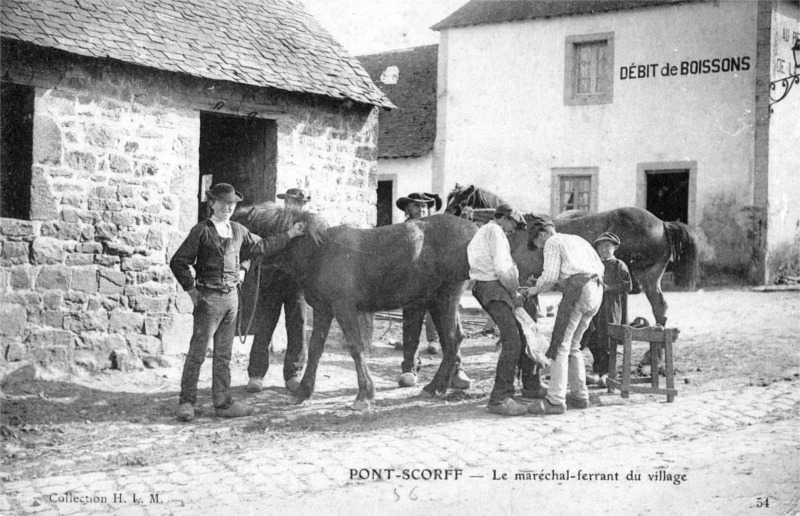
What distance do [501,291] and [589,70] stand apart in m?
13.9

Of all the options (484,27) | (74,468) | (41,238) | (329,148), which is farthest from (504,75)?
(74,468)

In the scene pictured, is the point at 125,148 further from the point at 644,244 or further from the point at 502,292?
the point at 644,244

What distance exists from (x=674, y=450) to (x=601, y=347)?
2.33 m

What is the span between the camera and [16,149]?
8.23 metres

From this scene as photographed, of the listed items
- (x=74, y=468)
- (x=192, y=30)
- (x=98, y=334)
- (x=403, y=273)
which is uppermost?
(x=192, y=30)

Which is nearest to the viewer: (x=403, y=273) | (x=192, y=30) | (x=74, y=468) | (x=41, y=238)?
(x=74, y=468)

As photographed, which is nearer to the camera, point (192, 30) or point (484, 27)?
point (192, 30)

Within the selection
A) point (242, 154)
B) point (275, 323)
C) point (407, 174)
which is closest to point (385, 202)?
point (407, 174)

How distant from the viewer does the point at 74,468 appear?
5457mm

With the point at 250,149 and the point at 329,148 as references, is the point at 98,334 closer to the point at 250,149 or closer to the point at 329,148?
the point at 250,149

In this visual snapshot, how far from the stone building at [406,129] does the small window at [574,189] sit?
3.66 m

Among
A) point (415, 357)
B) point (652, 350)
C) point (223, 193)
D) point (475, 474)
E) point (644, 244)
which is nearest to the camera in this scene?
point (475, 474)

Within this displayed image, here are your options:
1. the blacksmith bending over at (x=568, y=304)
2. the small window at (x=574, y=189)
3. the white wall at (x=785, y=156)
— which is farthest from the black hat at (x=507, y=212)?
the small window at (x=574, y=189)

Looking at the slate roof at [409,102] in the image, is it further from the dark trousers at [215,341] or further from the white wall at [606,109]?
the dark trousers at [215,341]
